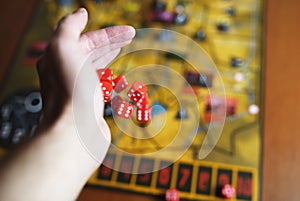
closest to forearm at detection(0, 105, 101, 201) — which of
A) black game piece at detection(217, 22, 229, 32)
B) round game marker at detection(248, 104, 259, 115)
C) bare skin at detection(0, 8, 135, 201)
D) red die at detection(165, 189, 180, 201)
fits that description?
bare skin at detection(0, 8, 135, 201)

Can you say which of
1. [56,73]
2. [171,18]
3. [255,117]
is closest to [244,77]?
[255,117]

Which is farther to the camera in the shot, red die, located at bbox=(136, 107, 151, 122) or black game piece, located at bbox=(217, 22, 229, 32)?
black game piece, located at bbox=(217, 22, 229, 32)

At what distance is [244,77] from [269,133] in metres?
0.14

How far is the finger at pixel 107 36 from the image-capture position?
0.58 metres

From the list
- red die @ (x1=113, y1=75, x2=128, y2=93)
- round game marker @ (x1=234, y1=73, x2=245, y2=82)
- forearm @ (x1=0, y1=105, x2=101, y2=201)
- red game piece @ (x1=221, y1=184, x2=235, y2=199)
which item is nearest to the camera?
forearm @ (x1=0, y1=105, x2=101, y2=201)

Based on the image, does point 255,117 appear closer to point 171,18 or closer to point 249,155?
point 249,155

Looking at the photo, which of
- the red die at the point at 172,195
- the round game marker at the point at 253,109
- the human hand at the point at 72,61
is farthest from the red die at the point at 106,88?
the round game marker at the point at 253,109

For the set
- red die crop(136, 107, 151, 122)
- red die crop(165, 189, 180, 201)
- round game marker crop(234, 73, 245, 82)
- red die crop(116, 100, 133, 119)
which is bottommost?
red die crop(165, 189, 180, 201)

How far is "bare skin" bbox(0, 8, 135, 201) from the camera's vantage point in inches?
17.4

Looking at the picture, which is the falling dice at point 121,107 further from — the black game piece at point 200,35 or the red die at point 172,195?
the black game piece at point 200,35

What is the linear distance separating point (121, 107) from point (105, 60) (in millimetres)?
84

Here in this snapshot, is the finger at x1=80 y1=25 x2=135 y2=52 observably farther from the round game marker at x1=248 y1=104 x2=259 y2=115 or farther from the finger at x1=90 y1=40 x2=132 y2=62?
the round game marker at x1=248 y1=104 x2=259 y2=115

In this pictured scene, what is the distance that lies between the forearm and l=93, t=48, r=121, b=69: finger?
12cm

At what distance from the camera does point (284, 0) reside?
39.6 inches
